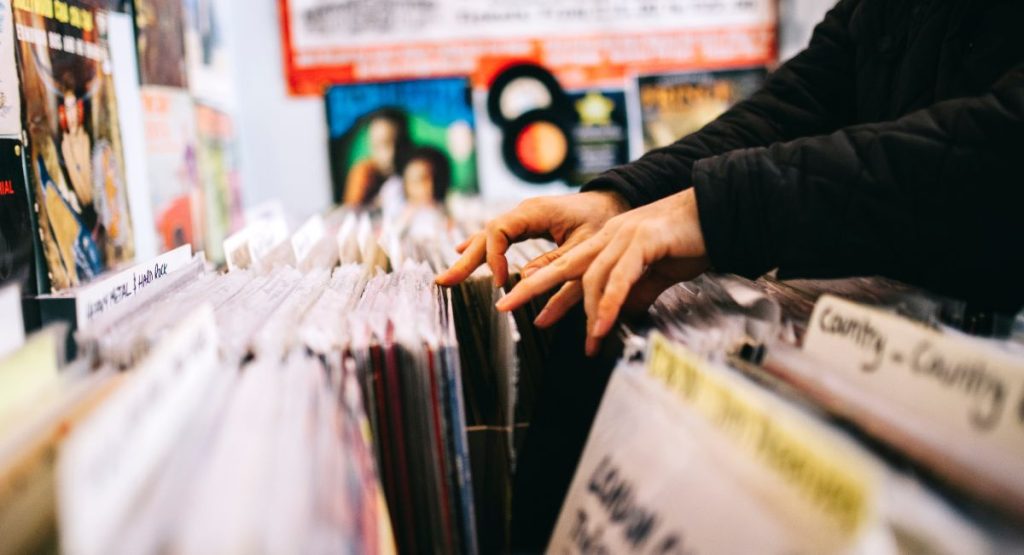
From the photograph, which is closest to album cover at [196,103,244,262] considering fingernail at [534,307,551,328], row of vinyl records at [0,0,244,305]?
row of vinyl records at [0,0,244,305]

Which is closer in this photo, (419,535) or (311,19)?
(419,535)

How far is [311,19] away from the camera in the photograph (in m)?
2.35

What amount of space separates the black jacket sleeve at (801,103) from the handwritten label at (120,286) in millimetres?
661

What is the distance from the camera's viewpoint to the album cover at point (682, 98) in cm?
242

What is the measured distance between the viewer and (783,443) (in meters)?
0.45

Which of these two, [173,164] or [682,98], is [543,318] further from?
[682,98]

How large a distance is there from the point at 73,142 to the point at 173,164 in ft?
1.58

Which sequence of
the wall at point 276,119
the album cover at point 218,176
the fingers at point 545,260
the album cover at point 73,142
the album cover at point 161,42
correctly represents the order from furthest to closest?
the wall at point 276,119 → the album cover at point 218,176 → the album cover at point 161,42 → the album cover at point 73,142 → the fingers at point 545,260

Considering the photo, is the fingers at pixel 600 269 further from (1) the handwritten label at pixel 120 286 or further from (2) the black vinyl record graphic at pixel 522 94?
(2) the black vinyl record graphic at pixel 522 94

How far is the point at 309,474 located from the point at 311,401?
0.10 meters

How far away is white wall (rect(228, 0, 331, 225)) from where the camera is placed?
234 centimetres

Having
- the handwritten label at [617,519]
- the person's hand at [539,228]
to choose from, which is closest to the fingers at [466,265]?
the person's hand at [539,228]

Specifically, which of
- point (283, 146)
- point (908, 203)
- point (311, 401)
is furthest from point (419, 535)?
point (283, 146)

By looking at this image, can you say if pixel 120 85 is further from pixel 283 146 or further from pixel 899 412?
pixel 899 412
